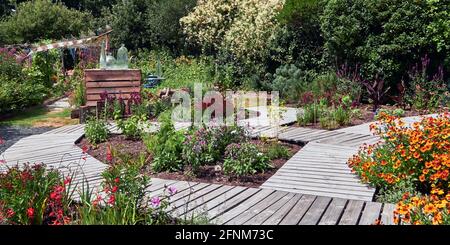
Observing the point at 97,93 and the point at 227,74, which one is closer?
the point at 97,93

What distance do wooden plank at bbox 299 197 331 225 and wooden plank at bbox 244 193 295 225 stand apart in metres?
0.25

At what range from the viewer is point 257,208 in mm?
4008

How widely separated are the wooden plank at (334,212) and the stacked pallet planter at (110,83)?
608cm

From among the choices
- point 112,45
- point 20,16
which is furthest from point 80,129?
point 20,16

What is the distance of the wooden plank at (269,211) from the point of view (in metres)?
3.68

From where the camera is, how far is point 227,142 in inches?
227

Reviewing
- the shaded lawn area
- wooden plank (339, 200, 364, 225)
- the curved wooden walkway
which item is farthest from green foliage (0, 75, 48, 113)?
Result: wooden plank (339, 200, 364, 225)

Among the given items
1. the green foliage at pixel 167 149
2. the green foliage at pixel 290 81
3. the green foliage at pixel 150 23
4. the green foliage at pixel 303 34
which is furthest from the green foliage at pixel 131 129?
the green foliage at pixel 150 23

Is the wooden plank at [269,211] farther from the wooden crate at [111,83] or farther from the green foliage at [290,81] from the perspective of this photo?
the green foliage at [290,81]

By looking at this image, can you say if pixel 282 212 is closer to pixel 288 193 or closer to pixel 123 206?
pixel 288 193

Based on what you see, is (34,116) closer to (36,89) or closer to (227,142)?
(36,89)

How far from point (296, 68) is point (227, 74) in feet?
7.61

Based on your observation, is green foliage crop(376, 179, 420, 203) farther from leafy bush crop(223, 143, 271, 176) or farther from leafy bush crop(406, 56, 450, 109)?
leafy bush crop(406, 56, 450, 109)

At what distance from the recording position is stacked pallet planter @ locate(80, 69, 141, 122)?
9.49 meters
